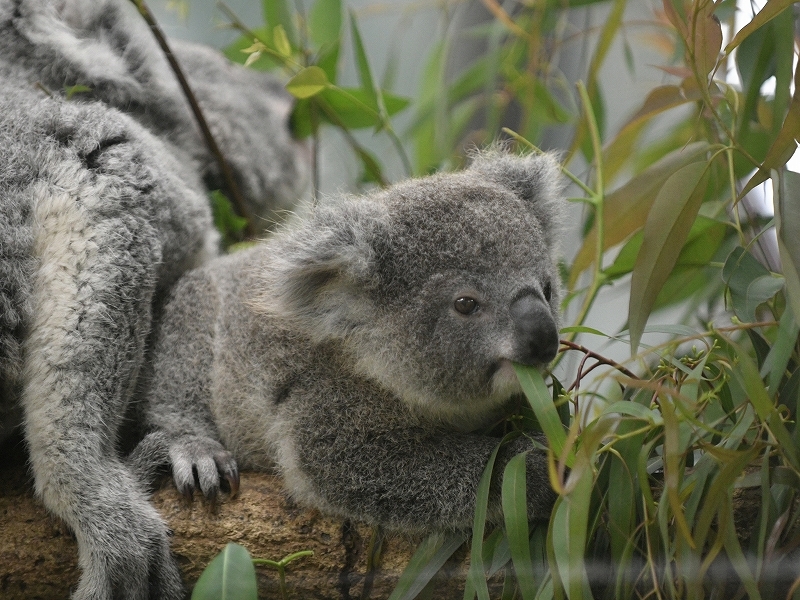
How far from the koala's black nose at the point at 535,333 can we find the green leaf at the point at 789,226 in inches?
18.3

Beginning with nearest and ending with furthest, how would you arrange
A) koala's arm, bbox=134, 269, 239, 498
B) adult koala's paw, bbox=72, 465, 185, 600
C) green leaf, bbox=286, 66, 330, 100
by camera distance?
adult koala's paw, bbox=72, 465, 185, 600, koala's arm, bbox=134, 269, 239, 498, green leaf, bbox=286, 66, 330, 100

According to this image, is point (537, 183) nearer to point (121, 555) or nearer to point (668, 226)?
point (668, 226)

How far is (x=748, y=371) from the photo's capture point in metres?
1.47

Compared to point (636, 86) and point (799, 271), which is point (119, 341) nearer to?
point (799, 271)

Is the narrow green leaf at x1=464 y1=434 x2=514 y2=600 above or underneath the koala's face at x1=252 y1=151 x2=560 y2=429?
underneath

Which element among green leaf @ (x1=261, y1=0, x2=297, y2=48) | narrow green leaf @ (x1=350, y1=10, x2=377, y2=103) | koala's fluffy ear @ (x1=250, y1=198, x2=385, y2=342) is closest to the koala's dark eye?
koala's fluffy ear @ (x1=250, y1=198, x2=385, y2=342)

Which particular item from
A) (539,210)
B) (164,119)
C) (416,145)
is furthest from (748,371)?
(416,145)

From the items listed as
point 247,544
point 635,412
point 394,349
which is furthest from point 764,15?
point 247,544

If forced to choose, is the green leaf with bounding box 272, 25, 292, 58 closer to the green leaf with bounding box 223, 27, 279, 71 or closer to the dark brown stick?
the green leaf with bounding box 223, 27, 279, 71

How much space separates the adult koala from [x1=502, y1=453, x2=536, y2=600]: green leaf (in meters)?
0.85

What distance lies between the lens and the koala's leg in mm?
1888

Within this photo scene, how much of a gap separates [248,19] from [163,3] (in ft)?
2.86

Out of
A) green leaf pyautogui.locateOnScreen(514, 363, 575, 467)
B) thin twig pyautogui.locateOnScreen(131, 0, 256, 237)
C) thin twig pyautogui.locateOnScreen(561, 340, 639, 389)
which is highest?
thin twig pyautogui.locateOnScreen(131, 0, 256, 237)

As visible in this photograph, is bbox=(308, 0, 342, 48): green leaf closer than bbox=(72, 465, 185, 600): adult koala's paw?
No
